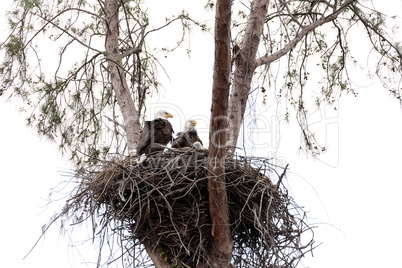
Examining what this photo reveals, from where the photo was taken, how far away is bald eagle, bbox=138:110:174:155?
4.81 metres

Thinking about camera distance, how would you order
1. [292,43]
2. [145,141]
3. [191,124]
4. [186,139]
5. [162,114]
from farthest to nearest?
1. [292,43]
2. [162,114]
3. [191,124]
4. [186,139]
5. [145,141]

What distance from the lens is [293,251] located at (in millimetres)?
4383

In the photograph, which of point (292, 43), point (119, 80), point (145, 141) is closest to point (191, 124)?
point (145, 141)

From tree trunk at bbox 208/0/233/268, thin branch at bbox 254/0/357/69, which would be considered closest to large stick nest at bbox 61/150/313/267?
tree trunk at bbox 208/0/233/268

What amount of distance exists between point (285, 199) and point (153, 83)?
2.64 m

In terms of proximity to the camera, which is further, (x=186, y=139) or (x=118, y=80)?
(x=118, y=80)

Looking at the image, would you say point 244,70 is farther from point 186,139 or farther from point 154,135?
point 154,135

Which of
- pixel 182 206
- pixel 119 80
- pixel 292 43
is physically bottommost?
pixel 182 206

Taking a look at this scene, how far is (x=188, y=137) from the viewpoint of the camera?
510 centimetres

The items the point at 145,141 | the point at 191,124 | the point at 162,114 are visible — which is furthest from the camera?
the point at 162,114

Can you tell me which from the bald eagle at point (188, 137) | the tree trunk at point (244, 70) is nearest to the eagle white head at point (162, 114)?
the bald eagle at point (188, 137)

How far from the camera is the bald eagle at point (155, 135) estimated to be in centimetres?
481

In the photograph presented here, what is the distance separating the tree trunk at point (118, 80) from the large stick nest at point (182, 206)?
3.10 ft

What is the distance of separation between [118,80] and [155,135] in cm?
106
